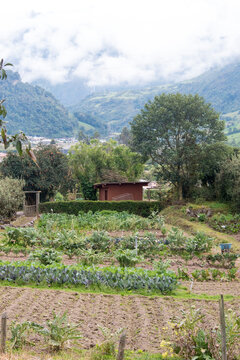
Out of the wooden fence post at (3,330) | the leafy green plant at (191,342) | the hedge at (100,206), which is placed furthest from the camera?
the hedge at (100,206)

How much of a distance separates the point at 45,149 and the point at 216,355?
39317mm

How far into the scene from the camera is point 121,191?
37.4 m

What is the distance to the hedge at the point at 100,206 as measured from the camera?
110 feet

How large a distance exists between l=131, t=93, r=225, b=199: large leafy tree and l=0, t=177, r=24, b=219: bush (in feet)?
39.5

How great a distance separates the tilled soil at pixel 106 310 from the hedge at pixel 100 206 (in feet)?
78.5

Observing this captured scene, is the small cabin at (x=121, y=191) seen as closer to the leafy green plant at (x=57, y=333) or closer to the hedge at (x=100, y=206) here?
the hedge at (x=100, y=206)

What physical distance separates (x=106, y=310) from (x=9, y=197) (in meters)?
20.7

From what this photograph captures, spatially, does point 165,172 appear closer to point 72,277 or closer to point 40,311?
point 72,277

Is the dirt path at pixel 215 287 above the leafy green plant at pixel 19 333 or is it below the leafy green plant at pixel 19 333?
below

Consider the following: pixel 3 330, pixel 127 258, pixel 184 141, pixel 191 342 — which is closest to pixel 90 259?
pixel 127 258

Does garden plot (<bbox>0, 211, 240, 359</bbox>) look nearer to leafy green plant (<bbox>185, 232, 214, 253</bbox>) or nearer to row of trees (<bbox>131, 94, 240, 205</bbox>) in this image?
leafy green plant (<bbox>185, 232, 214, 253</bbox>)

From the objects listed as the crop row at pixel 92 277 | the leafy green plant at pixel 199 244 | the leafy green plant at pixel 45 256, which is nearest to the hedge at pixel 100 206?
the leafy green plant at pixel 199 244

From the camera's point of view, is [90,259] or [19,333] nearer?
[19,333]

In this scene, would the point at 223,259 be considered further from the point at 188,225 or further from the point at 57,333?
the point at 188,225
